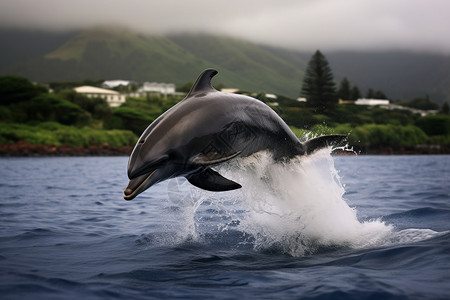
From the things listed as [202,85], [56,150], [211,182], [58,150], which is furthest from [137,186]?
[58,150]

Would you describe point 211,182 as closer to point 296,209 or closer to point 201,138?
point 201,138

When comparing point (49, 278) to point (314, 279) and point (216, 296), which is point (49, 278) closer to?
point (216, 296)

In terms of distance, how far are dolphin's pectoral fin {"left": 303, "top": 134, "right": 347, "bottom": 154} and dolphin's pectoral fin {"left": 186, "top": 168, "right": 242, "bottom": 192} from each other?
2.08 metres

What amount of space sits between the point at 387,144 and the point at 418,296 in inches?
3312

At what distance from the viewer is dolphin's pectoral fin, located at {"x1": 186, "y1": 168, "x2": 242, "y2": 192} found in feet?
17.3

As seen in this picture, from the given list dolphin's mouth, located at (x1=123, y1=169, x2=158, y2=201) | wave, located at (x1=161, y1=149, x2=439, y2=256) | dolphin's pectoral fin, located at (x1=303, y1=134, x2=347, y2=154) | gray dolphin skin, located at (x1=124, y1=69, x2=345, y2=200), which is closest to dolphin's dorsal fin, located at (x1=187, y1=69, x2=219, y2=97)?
gray dolphin skin, located at (x1=124, y1=69, x2=345, y2=200)

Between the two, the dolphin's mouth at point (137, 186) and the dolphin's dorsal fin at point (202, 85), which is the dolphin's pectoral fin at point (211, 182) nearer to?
the dolphin's mouth at point (137, 186)

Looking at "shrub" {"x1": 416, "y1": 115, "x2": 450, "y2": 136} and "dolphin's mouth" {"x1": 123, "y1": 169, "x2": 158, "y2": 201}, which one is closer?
"dolphin's mouth" {"x1": 123, "y1": 169, "x2": 158, "y2": 201}

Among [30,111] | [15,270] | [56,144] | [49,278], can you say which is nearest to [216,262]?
[49,278]

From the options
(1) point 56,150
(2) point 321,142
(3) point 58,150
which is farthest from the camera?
(3) point 58,150

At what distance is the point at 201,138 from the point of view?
5.38m

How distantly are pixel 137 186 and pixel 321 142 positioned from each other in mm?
3123

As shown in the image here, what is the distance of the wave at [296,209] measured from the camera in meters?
6.64

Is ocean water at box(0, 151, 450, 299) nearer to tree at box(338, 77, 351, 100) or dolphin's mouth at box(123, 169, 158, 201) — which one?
dolphin's mouth at box(123, 169, 158, 201)
